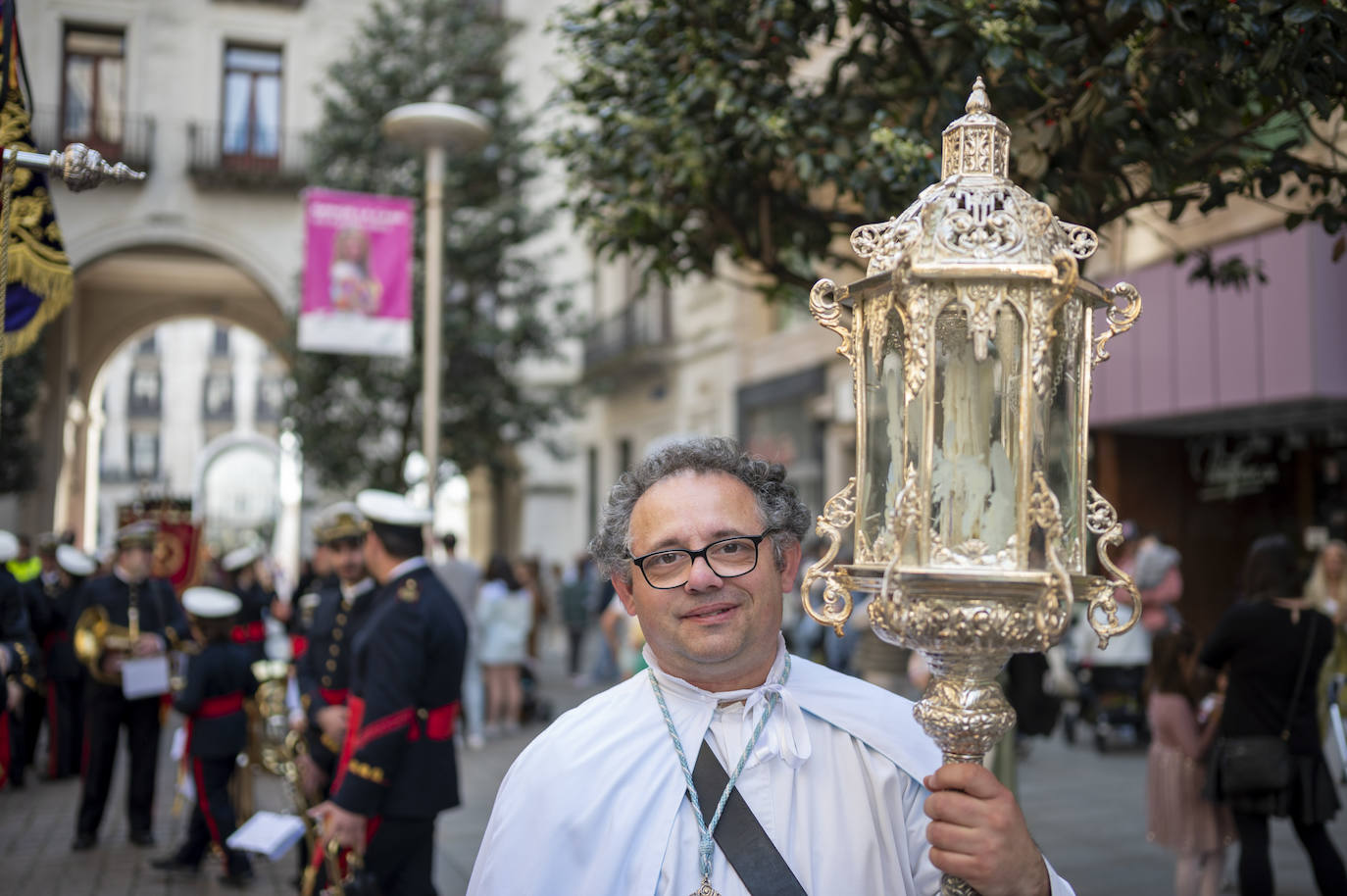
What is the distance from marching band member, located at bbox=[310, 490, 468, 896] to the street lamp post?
3991mm

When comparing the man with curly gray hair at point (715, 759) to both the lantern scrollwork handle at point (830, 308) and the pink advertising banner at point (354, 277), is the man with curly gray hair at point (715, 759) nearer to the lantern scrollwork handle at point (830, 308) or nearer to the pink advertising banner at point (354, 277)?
the lantern scrollwork handle at point (830, 308)

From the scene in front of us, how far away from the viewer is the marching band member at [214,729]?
732 centimetres

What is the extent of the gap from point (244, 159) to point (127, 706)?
15652mm

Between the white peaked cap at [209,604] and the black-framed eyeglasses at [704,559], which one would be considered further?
the white peaked cap at [209,604]

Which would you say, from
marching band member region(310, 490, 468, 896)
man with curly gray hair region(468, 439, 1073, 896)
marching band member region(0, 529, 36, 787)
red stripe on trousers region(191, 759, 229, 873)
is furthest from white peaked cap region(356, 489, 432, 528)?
man with curly gray hair region(468, 439, 1073, 896)

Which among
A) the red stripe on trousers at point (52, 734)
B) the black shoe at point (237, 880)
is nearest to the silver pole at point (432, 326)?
the black shoe at point (237, 880)

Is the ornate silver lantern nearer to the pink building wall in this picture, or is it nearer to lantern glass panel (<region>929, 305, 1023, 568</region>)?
lantern glass panel (<region>929, 305, 1023, 568</region>)

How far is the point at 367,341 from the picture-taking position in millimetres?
9602

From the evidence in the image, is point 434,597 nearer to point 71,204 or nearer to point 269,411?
point 71,204

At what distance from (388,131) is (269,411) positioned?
60708 millimetres

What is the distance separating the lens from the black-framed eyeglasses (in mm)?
2402

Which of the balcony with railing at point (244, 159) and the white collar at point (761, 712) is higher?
the balcony with railing at point (244, 159)

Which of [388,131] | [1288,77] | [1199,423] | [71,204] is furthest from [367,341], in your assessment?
[71,204]

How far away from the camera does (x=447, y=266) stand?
53.2 ft
